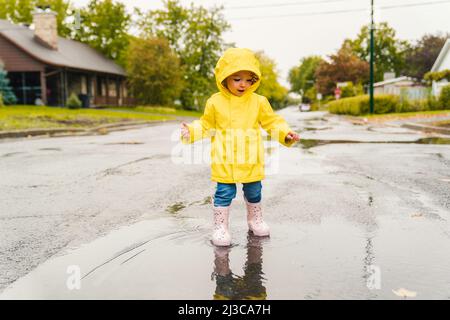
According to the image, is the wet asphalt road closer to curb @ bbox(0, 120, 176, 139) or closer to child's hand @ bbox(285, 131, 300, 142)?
child's hand @ bbox(285, 131, 300, 142)

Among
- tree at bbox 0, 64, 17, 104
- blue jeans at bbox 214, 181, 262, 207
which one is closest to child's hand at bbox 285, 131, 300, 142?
blue jeans at bbox 214, 181, 262, 207

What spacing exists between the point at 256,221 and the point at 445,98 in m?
30.0

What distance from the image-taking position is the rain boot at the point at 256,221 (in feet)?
12.9

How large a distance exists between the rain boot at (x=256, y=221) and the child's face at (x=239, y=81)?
0.94 meters

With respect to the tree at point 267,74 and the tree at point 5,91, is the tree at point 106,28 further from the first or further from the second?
the tree at point 267,74

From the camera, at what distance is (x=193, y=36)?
172 feet

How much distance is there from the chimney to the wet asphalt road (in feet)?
115

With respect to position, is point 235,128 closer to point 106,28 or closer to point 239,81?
point 239,81

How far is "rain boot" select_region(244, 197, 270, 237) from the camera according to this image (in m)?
3.93

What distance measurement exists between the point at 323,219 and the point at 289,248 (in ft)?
3.28

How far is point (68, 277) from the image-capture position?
3.04 metres

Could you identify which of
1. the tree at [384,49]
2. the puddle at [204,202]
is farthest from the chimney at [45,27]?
the tree at [384,49]
